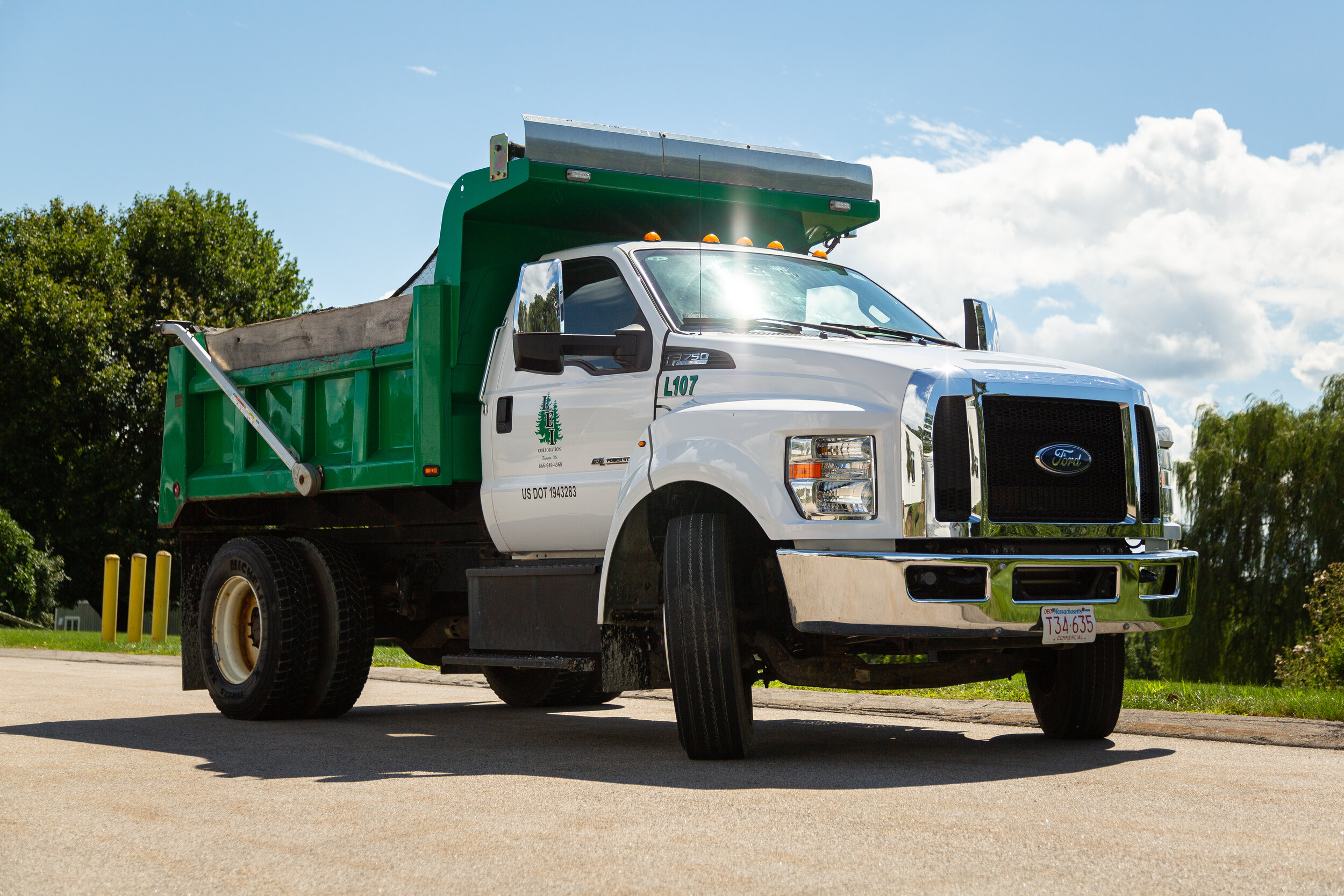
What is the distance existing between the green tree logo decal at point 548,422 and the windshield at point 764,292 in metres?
0.82

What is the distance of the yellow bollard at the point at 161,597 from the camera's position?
1972 cm

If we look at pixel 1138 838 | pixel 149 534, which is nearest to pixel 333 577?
pixel 1138 838

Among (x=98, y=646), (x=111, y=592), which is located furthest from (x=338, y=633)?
(x=111, y=592)

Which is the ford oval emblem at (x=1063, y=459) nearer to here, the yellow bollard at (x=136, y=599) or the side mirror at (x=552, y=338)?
the side mirror at (x=552, y=338)

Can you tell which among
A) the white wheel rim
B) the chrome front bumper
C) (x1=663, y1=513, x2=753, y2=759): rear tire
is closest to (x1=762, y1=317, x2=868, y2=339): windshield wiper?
(x1=663, y1=513, x2=753, y2=759): rear tire

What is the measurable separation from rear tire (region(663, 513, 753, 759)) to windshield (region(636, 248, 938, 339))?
4.29ft

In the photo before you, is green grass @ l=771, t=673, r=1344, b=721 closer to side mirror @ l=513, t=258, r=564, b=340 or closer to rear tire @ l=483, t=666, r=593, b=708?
rear tire @ l=483, t=666, r=593, b=708

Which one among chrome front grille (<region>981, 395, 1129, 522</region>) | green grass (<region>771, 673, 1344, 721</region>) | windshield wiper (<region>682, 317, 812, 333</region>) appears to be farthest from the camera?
green grass (<region>771, 673, 1344, 721</region>)

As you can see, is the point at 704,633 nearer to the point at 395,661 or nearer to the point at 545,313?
the point at 545,313

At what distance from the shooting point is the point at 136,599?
19828 mm

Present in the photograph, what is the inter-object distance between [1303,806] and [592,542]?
11.6 feet

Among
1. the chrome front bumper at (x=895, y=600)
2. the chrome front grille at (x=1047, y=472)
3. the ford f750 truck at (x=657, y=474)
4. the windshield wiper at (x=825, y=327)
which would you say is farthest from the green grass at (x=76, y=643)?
the chrome front grille at (x=1047, y=472)

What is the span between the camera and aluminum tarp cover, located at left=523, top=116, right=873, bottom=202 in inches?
320

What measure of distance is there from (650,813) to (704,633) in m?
1.27
